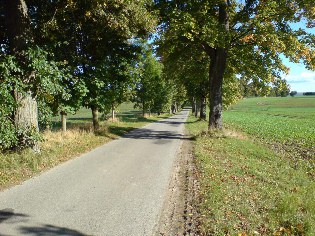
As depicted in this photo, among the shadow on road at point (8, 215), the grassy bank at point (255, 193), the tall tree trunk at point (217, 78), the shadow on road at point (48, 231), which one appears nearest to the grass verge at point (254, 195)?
the grassy bank at point (255, 193)

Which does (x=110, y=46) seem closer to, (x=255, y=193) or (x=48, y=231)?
(x=255, y=193)

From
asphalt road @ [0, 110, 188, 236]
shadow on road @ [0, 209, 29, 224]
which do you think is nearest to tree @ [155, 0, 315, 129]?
asphalt road @ [0, 110, 188, 236]

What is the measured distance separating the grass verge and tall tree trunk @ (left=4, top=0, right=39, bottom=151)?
632cm

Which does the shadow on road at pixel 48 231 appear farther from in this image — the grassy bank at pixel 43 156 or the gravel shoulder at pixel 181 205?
the grassy bank at pixel 43 156

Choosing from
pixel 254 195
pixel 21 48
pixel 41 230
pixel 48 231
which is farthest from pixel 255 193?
pixel 21 48

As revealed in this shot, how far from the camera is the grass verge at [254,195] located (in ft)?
19.1

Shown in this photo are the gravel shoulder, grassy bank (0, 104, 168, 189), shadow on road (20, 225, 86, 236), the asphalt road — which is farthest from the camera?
grassy bank (0, 104, 168, 189)

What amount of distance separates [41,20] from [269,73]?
13148mm

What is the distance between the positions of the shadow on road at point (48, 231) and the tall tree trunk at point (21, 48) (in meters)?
6.12

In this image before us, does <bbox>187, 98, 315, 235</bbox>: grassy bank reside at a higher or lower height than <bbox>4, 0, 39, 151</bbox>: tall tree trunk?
lower

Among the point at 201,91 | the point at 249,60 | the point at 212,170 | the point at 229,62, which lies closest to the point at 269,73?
the point at 249,60

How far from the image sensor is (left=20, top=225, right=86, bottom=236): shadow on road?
5.39 m

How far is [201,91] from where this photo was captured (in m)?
40.1

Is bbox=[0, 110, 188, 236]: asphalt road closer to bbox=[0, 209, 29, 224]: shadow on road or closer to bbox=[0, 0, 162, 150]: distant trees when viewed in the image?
bbox=[0, 209, 29, 224]: shadow on road
